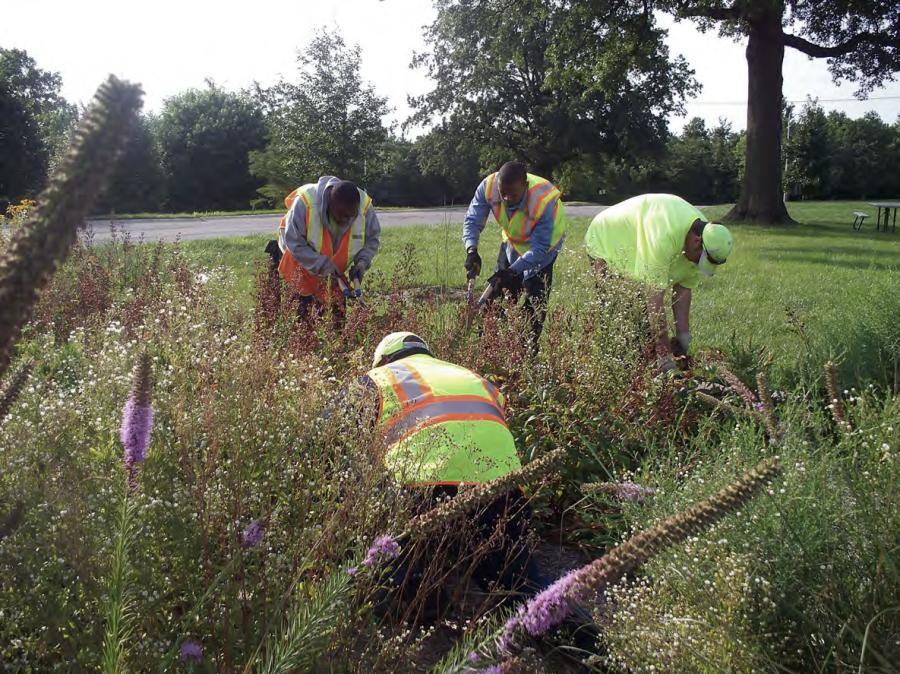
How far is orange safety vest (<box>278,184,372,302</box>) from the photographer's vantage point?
5.68 m

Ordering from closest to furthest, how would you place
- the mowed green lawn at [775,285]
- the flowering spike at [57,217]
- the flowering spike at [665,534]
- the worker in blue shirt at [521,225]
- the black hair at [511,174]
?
the flowering spike at [57,217], the flowering spike at [665,534], the mowed green lawn at [775,285], the black hair at [511,174], the worker in blue shirt at [521,225]

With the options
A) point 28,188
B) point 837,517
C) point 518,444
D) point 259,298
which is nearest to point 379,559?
point 837,517

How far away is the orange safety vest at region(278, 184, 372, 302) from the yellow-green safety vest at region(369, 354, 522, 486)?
2.55m

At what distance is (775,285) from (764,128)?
1272 cm

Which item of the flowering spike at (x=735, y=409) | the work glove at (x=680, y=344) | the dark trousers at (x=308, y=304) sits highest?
the dark trousers at (x=308, y=304)

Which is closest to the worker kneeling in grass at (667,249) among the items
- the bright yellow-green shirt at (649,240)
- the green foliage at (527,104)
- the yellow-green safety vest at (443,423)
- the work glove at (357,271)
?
the bright yellow-green shirt at (649,240)

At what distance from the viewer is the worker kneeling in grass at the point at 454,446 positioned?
2672 mm

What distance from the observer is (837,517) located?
2059mm

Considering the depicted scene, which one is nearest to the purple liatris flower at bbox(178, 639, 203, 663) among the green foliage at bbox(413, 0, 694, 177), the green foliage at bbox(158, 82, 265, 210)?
the green foliage at bbox(413, 0, 694, 177)

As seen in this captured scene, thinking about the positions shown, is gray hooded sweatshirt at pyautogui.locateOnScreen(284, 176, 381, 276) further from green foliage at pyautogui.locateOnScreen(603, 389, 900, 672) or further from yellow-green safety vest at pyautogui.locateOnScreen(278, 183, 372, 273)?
green foliage at pyautogui.locateOnScreen(603, 389, 900, 672)

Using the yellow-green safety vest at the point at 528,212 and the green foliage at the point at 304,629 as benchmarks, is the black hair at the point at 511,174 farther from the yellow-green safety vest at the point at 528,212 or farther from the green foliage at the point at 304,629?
the green foliage at the point at 304,629

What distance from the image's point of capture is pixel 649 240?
5.93 m

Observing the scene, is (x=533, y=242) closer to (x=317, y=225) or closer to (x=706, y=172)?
(x=317, y=225)

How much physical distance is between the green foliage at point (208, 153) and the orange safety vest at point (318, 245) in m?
51.6
